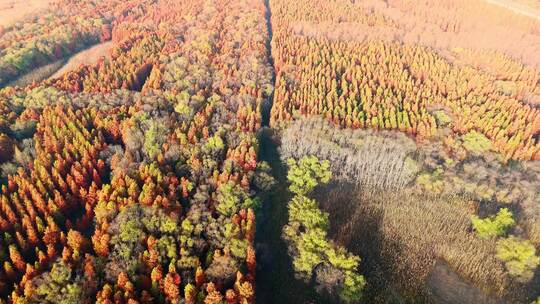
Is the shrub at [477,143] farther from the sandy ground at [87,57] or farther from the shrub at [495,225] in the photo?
the sandy ground at [87,57]

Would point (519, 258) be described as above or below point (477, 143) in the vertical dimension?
below

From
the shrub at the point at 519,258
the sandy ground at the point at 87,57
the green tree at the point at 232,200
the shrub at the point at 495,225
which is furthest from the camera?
the sandy ground at the point at 87,57

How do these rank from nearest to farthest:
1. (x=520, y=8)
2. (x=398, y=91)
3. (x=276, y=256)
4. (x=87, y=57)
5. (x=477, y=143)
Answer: (x=276, y=256)
(x=477, y=143)
(x=398, y=91)
(x=87, y=57)
(x=520, y=8)

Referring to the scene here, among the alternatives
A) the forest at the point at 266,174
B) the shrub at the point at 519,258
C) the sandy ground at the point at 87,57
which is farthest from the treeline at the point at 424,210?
the sandy ground at the point at 87,57

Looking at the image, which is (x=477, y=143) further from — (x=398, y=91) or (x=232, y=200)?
(x=232, y=200)

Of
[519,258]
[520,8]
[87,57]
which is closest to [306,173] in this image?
[519,258]

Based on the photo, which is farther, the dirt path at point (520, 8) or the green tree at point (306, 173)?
the dirt path at point (520, 8)

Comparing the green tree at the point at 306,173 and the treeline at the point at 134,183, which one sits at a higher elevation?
the treeline at the point at 134,183

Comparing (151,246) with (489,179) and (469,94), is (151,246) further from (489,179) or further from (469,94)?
(469,94)

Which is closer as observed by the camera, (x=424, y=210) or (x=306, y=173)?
(x=424, y=210)
